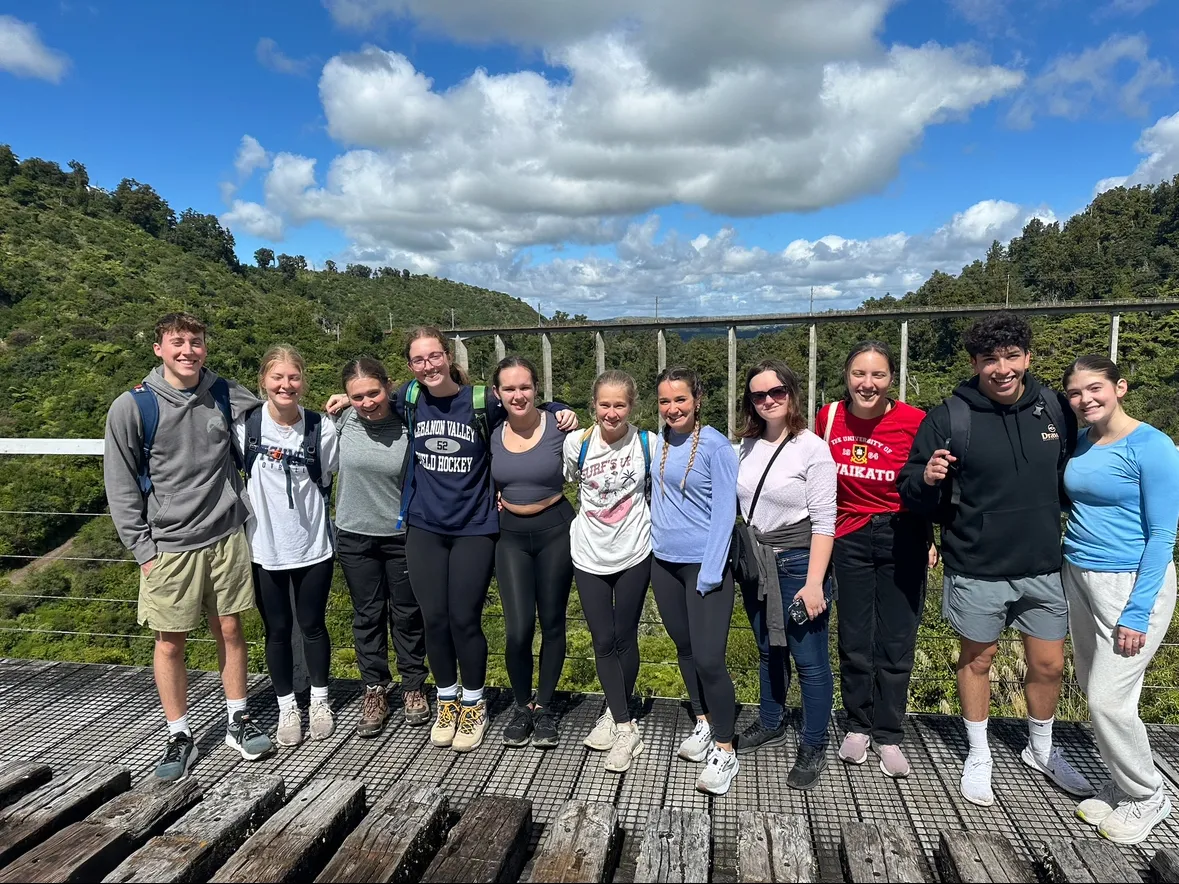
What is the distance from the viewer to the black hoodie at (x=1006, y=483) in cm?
238

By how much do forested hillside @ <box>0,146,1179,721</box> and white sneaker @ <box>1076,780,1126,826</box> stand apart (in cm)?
703

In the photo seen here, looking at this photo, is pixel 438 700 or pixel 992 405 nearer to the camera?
pixel 992 405

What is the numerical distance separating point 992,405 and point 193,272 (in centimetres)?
6150

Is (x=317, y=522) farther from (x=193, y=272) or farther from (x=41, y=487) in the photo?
(x=193, y=272)

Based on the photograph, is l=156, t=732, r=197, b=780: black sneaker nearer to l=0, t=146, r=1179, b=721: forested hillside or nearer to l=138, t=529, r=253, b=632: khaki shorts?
l=138, t=529, r=253, b=632: khaki shorts

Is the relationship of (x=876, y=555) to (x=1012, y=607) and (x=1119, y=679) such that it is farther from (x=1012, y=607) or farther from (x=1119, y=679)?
(x=1119, y=679)

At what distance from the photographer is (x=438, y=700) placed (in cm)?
296

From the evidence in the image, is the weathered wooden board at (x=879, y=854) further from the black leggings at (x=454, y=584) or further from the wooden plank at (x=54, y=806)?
the wooden plank at (x=54, y=806)

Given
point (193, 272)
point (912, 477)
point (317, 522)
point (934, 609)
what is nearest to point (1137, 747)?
point (912, 477)

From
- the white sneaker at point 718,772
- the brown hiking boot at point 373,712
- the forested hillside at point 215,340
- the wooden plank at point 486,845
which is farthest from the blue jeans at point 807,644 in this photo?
the forested hillside at point 215,340

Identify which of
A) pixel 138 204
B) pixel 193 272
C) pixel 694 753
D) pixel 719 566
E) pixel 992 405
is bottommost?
pixel 694 753

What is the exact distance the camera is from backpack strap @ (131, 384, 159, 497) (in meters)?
2.60

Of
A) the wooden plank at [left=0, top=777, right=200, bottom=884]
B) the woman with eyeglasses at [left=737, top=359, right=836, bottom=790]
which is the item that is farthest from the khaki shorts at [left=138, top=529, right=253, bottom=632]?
the woman with eyeglasses at [left=737, top=359, right=836, bottom=790]

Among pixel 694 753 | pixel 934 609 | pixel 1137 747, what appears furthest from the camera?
pixel 934 609
